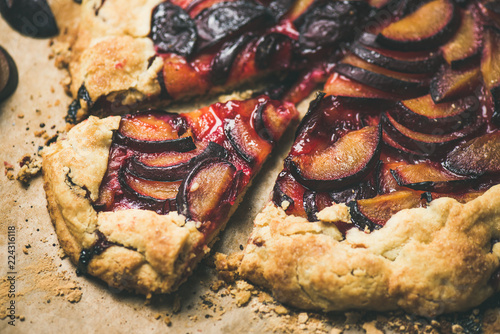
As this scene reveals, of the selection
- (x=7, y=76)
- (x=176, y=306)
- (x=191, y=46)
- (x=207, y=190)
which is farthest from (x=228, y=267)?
(x=7, y=76)

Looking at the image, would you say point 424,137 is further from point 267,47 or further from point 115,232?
point 115,232

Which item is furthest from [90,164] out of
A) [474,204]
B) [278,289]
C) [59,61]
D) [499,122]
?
[499,122]

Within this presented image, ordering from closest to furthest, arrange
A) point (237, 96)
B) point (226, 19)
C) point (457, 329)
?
point (457, 329)
point (226, 19)
point (237, 96)

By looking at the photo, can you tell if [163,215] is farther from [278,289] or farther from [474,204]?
[474,204]

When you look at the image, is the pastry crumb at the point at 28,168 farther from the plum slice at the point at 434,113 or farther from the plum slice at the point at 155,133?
the plum slice at the point at 434,113

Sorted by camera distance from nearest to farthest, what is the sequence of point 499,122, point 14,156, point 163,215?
point 163,215 < point 499,122 < point 14,156

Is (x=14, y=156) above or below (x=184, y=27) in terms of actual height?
below
